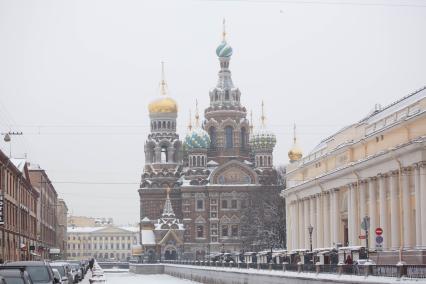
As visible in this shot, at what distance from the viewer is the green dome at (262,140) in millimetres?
158250

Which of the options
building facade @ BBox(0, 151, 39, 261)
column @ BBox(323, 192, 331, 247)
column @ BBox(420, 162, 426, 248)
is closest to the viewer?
column @ BBox(420, 162, 426, 248)

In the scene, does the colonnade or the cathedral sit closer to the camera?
the colonnade

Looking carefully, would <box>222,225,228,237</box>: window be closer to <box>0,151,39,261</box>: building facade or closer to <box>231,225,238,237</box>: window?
<box>231,225,238,237</box>: window

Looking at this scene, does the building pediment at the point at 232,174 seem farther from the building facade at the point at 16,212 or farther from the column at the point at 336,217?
the column at the point at 336,217

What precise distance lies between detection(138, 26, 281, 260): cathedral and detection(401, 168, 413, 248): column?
294 feet

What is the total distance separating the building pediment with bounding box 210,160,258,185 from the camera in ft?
506

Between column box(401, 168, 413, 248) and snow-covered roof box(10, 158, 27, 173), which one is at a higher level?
snow-covered roof box(10, 158, 27, 173)

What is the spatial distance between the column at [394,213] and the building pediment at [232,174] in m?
95.2

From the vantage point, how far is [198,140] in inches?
6137

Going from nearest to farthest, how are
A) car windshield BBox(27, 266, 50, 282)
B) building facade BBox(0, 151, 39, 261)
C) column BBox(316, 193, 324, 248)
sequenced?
1. car windshield BBox(27, 266, 50, 282)
2. building facade BBox(0, 151, 39, 261)
3. column BBox(316, 193, 324, 248)

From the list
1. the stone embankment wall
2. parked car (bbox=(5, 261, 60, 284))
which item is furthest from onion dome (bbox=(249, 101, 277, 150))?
parked car (bbox=(5, 261, 60, 284))

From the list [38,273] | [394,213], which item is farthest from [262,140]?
A: [38,273]

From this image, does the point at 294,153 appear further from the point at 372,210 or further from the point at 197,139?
the point at 372,210

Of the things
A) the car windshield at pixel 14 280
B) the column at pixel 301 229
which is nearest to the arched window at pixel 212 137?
the column at pixel 301 229
